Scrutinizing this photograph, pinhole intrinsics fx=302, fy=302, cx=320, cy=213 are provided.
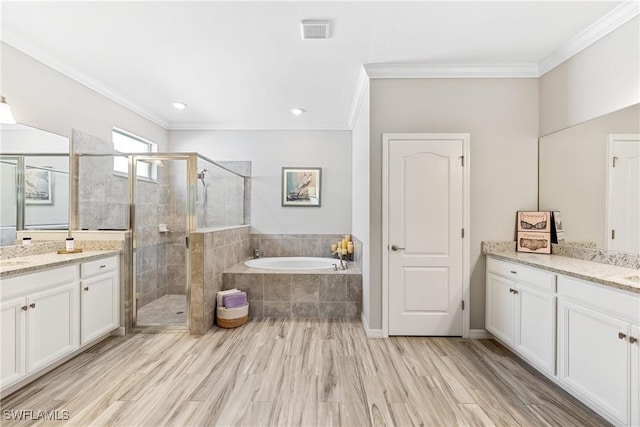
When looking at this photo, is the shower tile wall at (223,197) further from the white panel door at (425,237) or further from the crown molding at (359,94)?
the white panel door at (425,237)

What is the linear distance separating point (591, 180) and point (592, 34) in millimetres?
1155

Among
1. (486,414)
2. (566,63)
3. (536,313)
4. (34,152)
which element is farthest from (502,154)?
(34,152)

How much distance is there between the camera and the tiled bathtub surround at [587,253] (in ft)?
7.10

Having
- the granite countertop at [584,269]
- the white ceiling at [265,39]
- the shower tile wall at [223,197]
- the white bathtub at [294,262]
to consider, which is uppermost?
the white ceiling at [265,39]

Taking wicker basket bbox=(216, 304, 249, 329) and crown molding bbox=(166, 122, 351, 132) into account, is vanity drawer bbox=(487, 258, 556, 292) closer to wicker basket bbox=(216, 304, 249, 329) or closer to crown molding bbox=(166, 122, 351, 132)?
wicker basket bbox=(216, 304, 249, 329)

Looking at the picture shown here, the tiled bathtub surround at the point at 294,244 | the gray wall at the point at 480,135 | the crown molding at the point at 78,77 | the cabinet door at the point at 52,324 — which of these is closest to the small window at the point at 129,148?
the crown molding at the point at 78,77

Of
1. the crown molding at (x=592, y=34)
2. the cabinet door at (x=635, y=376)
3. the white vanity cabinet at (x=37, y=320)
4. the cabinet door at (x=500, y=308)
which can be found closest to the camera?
the cabinet door at (x=635, y=376)

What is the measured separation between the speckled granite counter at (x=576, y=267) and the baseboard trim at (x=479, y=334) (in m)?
0.78

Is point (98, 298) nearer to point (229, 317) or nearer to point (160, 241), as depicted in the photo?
point (160, 241)

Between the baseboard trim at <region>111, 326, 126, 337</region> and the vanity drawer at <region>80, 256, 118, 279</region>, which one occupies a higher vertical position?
the vanity drawer at <region>80, 256, 118, 279</region>

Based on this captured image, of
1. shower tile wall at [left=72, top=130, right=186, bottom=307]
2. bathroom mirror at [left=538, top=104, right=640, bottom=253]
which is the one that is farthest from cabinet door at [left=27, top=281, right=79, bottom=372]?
bathroom mirror at [left=538, top=104, right=640, bottom=253]

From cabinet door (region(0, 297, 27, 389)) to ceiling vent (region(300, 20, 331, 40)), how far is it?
2.79 meters

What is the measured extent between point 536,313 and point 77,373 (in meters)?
3.57

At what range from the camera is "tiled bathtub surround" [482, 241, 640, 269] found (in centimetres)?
216
